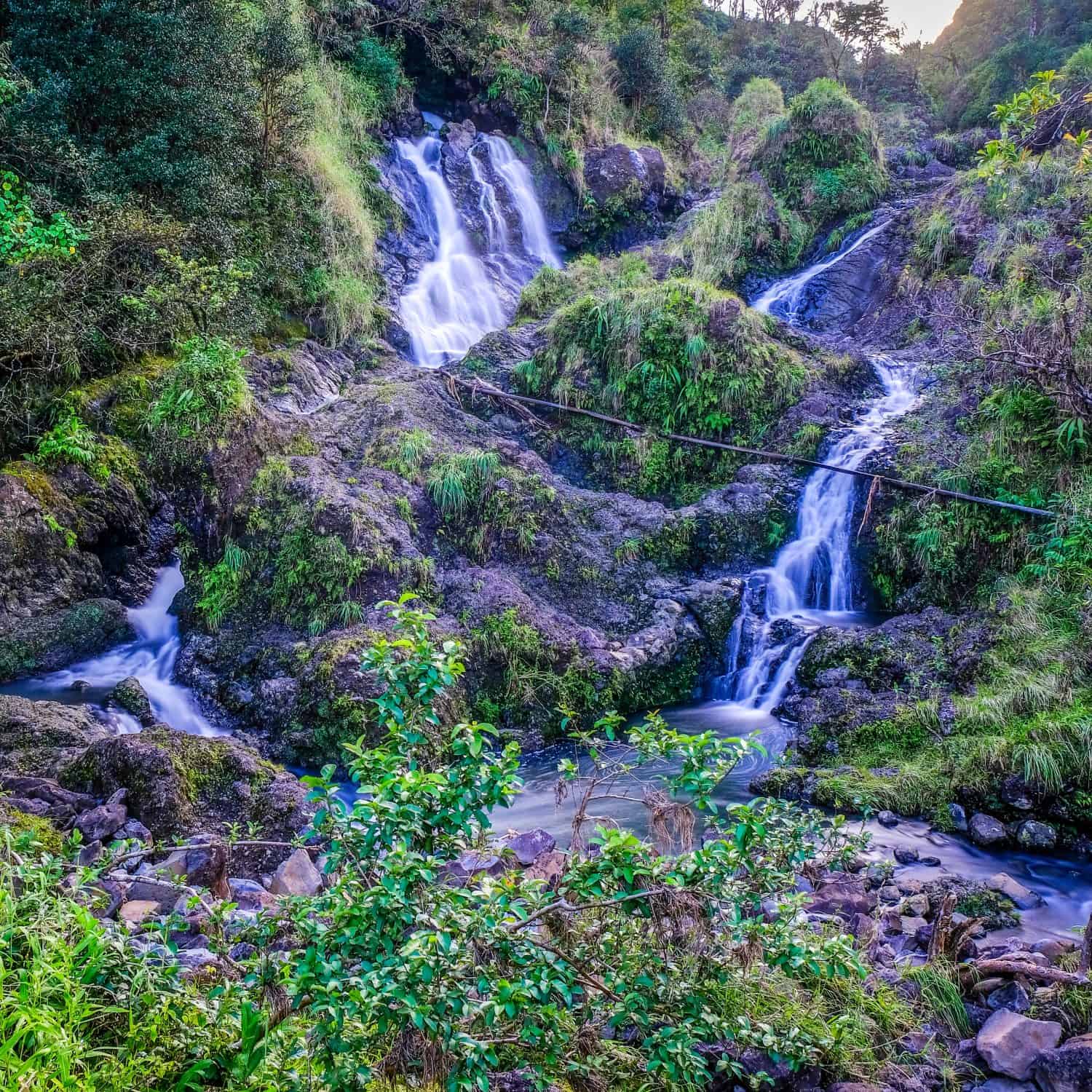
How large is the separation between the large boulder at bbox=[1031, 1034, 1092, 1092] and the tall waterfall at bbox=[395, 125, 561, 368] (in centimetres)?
1120

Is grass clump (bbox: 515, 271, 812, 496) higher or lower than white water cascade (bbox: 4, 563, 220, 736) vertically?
higher

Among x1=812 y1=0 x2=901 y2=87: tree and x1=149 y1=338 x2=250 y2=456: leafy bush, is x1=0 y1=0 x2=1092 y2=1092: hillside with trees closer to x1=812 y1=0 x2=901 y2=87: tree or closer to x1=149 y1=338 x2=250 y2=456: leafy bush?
x1=149 y1=338 x2=250 y2=456: leafy bush

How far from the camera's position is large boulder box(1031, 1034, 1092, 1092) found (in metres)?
2.81

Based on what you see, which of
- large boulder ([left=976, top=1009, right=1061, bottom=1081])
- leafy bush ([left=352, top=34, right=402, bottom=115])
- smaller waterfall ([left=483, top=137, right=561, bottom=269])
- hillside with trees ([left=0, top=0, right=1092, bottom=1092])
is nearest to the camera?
hillside with trees ([left=0, top=0, right=1092, bottom=1092])

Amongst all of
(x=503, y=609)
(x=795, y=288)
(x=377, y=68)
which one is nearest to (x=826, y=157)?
(x=795, y=288)

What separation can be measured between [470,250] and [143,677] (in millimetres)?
12498

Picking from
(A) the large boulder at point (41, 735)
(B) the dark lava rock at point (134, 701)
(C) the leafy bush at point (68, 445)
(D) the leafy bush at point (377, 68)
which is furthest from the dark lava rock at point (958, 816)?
(D) the leafy bush at point (377, 68)

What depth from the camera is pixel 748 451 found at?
31.8 feet

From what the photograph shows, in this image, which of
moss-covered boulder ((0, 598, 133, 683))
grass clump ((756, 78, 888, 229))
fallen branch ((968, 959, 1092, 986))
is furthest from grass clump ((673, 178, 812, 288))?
fallen branch ((968, 959, 1092, 986))

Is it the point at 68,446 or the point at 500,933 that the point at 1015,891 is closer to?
the point at 500,933

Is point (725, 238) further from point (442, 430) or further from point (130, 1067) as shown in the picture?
point (130, 1067)

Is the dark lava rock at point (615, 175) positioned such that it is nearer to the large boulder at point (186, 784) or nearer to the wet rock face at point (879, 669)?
the wet rock face at point (879, 669)

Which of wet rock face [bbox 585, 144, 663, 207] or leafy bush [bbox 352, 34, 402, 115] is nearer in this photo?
leafy bush [bbox 352, 34, 402, 115]

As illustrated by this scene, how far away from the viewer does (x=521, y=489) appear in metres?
8.63
